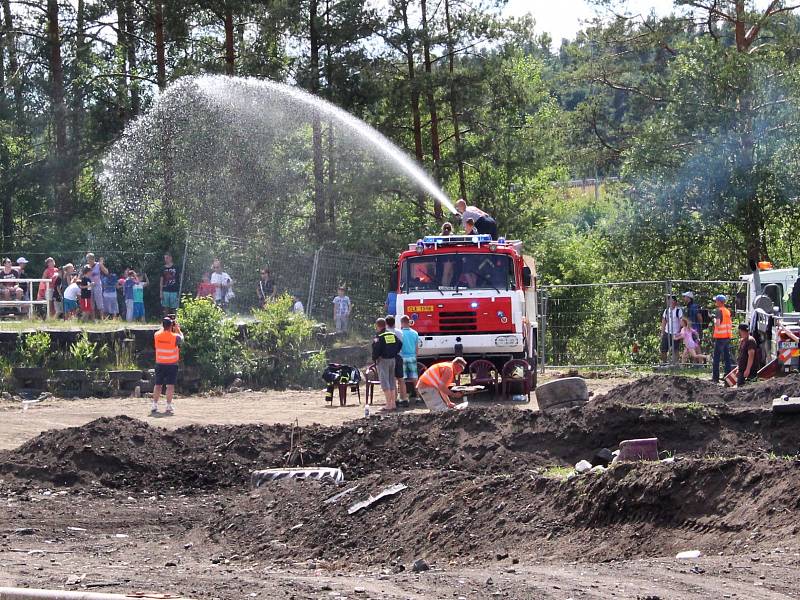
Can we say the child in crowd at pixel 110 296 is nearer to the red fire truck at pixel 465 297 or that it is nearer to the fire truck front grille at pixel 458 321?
the red fire truck at pixel 465 297

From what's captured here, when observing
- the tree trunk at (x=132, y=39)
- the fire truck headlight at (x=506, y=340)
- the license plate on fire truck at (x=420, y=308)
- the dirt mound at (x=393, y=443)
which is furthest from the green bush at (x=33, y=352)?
the tree trunk at (x=132, y=39)

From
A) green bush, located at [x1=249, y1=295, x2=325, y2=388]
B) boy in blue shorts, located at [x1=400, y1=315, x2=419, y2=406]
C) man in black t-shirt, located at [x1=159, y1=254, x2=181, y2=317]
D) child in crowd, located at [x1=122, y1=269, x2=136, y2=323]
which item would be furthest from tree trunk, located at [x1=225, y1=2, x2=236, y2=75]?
boy in blue shorts, located at [x1=400, y1=315, x2=419, y2=406]

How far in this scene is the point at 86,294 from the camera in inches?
1071

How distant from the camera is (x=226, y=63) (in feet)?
115

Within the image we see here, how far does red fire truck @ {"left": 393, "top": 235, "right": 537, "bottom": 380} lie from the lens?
21.1 m

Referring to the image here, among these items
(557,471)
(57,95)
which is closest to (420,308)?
(557,471)

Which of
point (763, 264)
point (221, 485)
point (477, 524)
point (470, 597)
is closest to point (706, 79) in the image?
point (763, 264)

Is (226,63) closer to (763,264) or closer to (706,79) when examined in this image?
(706,79)

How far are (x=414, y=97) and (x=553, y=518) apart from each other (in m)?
25.7

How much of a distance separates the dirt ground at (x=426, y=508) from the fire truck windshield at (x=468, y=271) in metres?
4.03

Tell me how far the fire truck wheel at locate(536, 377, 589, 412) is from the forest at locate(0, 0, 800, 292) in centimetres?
1607

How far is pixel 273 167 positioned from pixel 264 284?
9.62 m

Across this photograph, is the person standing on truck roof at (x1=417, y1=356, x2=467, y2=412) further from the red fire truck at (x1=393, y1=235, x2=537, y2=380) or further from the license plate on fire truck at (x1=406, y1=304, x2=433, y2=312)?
the license plate on fire truck at (x1=406, y1=304, x2=433, y2=312)

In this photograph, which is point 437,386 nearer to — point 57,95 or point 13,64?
point 57,95
